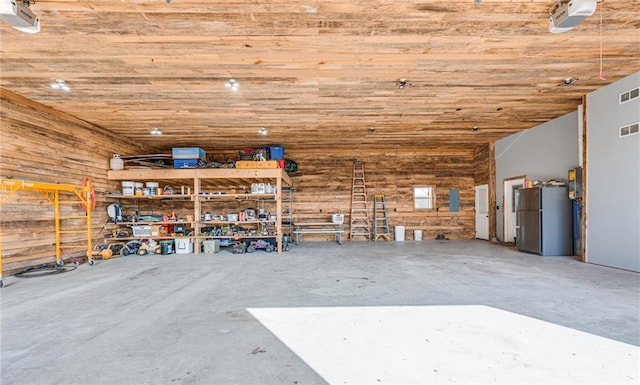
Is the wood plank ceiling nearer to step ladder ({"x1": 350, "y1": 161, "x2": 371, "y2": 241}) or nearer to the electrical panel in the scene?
the electrical panel

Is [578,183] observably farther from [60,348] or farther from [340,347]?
[60,348]

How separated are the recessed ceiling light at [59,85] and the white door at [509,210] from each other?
1077 cm

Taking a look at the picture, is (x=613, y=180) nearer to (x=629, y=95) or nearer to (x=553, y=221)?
(x=629, y=95)

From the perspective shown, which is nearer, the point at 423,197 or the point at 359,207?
the point at 359,207

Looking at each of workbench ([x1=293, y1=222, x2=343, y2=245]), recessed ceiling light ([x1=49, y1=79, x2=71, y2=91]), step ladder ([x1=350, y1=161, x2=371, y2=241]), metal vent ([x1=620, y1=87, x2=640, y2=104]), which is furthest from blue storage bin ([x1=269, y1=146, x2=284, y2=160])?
metal vent ([x1=620, y1=87, x2=640, y2=104])

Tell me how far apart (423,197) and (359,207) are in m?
2.44

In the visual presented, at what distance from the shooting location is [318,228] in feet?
33.4

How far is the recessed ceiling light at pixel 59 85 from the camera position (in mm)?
4599

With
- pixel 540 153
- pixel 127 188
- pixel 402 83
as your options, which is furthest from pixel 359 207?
pixel 127 188

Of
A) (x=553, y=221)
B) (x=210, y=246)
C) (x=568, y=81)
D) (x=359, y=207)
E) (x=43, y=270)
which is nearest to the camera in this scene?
(x=568, y=81)

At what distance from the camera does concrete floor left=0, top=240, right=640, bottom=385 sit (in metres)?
2.09

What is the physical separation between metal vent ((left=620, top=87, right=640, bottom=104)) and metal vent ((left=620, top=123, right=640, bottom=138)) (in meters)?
0.46

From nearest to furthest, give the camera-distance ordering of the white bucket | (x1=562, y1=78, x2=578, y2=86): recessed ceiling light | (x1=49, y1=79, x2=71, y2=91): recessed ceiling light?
(x1=49, y1=79, x2=71, y2=91): recessed ceiling light
(x1=562, y1=78, x2=578, y2=86): recessed ceiling light
the white bucket

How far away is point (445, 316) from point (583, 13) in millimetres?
3365
